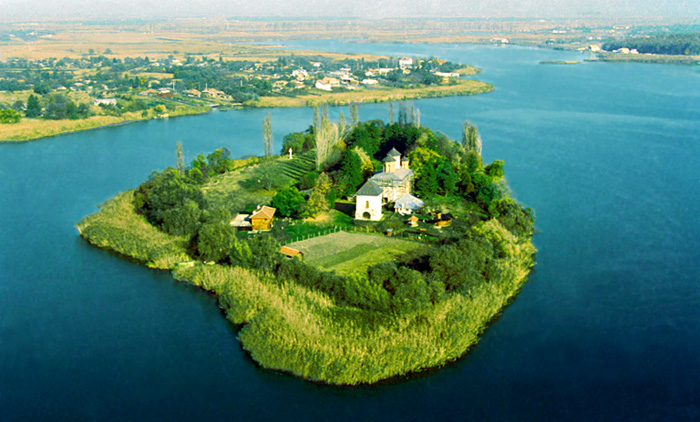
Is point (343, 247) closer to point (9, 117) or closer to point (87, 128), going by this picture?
point (87, 128)

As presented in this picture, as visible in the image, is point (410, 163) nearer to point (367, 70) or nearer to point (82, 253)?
point (82, 253)

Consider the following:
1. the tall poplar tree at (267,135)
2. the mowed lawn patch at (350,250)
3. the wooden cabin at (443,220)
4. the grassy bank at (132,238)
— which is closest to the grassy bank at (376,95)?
the tall poplar tree at (267,135)

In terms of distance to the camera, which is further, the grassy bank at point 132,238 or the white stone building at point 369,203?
the white stone building at point 369,203

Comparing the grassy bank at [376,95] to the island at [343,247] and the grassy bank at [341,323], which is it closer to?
the island at [343,247]

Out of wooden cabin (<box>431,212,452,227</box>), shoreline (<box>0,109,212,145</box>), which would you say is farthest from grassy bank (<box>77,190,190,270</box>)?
shoreline (<box>0,109,212,145</box>)

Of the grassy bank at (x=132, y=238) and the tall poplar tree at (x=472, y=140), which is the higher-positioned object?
the tall poplar tree at (x=472, y=140)

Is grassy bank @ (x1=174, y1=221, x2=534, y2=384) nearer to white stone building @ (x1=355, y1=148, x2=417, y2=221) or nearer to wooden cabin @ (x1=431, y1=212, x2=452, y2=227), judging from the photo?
wooden cabin @ (x1=431, y1=212, x2=452, y2=227)
